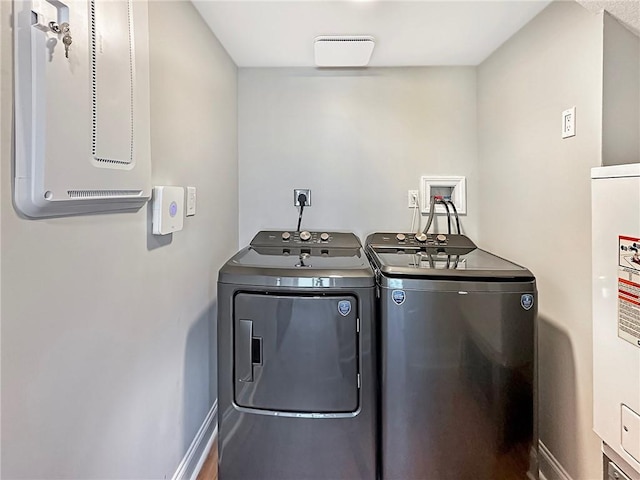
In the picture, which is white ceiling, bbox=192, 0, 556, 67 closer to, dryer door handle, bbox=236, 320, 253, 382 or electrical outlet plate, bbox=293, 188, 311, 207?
electrical outlet plate, bbox=293, 188, 311, 207

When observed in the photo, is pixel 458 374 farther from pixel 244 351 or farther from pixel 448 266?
pixel 244 351

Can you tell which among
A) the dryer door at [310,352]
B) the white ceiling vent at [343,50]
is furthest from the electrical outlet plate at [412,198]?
the dryer door at [310,352]

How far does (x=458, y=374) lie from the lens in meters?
1.39

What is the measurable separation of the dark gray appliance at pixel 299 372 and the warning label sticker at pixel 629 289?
0.76m

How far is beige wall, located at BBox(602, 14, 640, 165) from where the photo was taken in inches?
51.8

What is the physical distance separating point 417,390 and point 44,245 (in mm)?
1268

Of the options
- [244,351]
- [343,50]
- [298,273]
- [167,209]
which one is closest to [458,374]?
[298,273]

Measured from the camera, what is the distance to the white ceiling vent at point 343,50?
193 cm

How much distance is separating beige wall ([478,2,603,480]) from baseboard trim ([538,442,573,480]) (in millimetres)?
13

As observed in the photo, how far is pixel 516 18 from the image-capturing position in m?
1.74

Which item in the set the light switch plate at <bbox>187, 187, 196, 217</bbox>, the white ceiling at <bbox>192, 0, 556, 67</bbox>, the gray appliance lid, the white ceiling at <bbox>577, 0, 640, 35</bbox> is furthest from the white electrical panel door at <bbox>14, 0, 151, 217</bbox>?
the white ceiling at <bbox>577, 0, 640, 35</bbox>

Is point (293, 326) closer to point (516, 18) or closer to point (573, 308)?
point (573, 308)

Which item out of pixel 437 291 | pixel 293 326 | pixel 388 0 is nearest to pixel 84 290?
pixel 293 326

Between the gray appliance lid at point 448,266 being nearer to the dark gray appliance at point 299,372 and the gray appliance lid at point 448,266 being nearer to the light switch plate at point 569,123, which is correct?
the dark gray appliance at point 299,372
